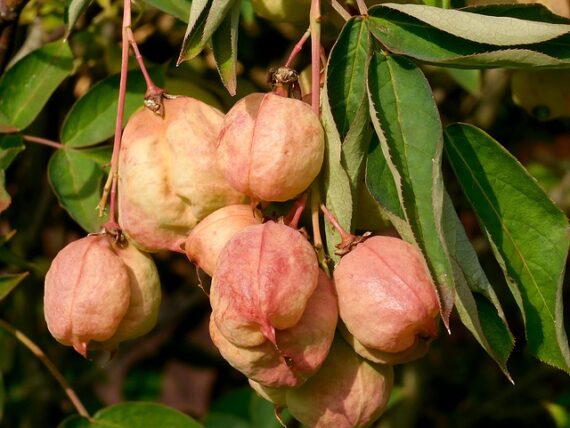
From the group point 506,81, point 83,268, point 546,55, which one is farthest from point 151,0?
point 506,81

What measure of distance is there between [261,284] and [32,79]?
24.4 inches

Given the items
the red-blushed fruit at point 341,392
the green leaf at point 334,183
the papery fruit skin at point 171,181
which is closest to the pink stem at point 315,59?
the green leaf at point 334,183

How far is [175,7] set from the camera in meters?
1.18

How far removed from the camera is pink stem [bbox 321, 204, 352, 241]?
92cm

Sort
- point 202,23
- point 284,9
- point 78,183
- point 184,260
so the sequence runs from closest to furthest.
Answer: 1. point 202,23
2. point 284,9
3. point 78,183
4. point 184,260

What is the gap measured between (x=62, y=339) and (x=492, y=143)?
1.54 ft

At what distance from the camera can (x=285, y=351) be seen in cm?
88

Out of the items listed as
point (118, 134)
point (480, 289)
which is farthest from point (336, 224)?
point (118, 134)

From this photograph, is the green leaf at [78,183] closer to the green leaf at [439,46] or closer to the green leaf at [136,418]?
the green leaf at [136,418]

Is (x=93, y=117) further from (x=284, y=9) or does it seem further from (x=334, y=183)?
(x=334, y=183)

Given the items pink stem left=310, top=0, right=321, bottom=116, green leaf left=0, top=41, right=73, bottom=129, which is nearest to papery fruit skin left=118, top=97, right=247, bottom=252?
pink stem left=310, top=0, right=321, bottom=116

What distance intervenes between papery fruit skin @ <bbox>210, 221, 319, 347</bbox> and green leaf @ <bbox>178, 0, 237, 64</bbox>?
187mm

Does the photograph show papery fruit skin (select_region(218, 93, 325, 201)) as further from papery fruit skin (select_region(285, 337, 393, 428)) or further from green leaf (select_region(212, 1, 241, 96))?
papery fruit skin (select_region(285, 337, 393, 428))

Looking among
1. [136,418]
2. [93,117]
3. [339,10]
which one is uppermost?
[339,10]
